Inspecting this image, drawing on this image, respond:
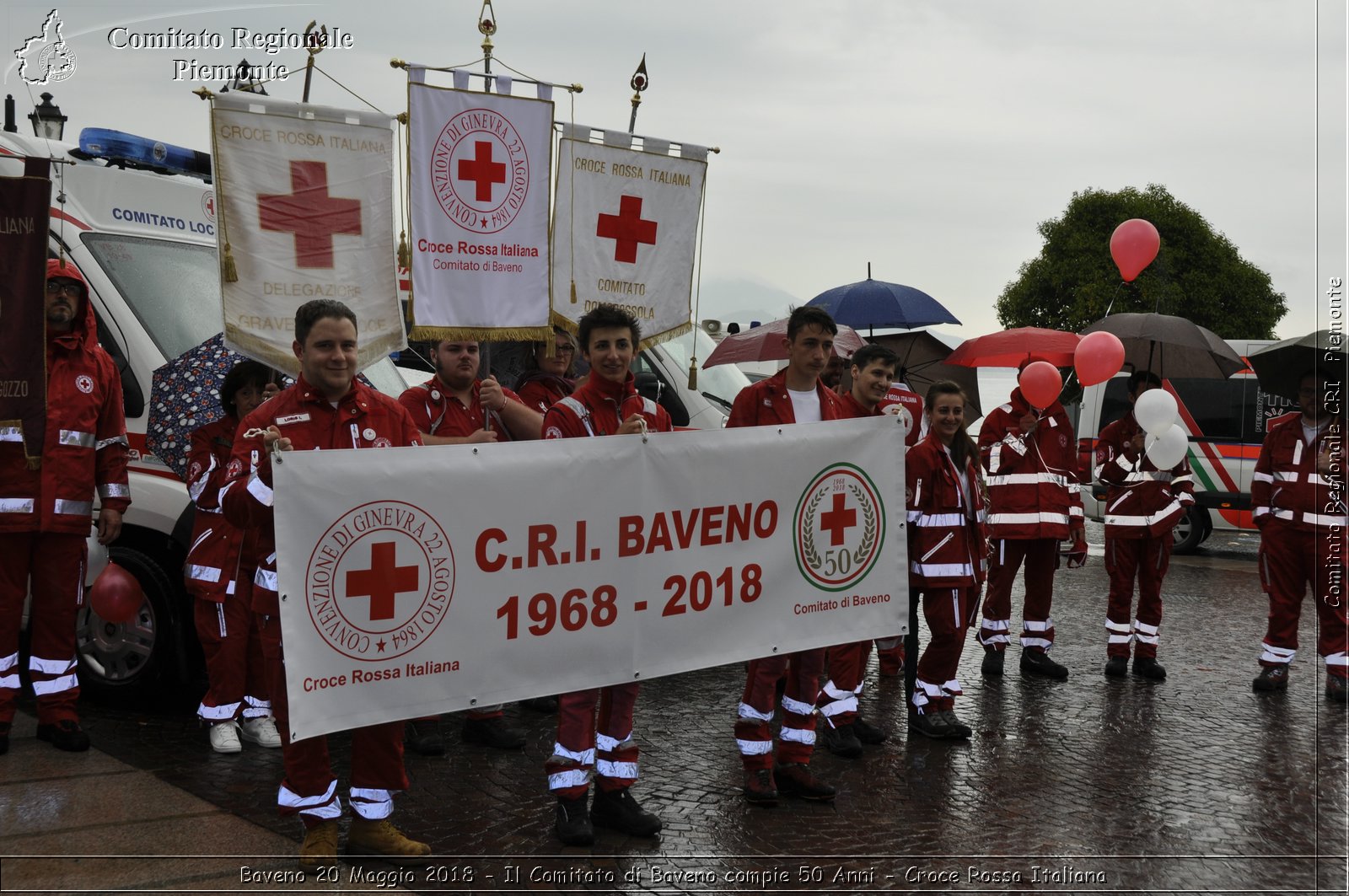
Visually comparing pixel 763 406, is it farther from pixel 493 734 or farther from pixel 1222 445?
pixel 1222 445

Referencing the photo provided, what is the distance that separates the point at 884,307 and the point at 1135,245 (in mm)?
1912

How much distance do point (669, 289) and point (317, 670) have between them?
281cm

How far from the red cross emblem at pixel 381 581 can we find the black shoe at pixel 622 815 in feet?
4.07

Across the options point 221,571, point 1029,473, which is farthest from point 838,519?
Result: point 1029,473

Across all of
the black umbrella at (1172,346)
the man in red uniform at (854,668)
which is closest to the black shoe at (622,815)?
the man in red uniform at (854,668)

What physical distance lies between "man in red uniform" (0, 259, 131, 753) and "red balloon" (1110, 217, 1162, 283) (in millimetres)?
6953

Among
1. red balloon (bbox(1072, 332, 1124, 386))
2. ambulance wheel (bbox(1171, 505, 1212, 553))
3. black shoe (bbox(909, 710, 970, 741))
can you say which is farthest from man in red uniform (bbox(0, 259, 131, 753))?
ambulance wheel (bbox(1171, 505, 1212, 553))

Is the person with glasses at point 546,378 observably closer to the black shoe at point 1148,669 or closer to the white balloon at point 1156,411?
the white balloon at point 1156,411

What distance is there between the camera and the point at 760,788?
17.3 feet

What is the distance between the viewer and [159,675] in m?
6.54

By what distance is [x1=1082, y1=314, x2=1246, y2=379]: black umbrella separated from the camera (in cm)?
862

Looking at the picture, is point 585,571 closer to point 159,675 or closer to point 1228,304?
point 159,675

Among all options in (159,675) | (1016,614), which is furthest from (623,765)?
(1016,614)

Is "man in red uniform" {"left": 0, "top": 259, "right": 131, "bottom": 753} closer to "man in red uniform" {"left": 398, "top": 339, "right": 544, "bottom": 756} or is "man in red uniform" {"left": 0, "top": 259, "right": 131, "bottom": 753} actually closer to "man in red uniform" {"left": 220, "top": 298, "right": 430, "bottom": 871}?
"man in red uniform" {"left": 398, "top": 339, "right": 544, "bottom": 756}
